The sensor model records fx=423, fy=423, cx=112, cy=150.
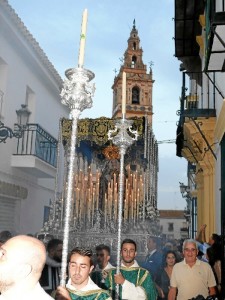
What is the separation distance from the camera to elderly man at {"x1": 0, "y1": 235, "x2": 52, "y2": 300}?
180 centimetres

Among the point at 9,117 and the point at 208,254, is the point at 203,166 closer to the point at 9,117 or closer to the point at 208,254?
the point at 208,254

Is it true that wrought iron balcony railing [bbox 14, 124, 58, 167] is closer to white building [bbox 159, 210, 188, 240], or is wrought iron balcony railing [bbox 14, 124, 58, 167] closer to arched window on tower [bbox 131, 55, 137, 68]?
arched window on tower [bbox 131, 55, 137, 68]

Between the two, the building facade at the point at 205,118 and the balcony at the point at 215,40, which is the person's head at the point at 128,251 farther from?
the building facade at the point at 205,118

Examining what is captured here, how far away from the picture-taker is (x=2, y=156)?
422 inches

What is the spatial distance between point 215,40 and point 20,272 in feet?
12.8

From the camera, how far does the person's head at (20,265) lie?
1.80 metres

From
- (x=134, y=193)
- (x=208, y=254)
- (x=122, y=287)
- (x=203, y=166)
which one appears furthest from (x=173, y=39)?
(x=122, y=287)

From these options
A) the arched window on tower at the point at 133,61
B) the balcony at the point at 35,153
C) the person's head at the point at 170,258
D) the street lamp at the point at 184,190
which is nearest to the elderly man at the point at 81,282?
the person's head at the point at 170,258

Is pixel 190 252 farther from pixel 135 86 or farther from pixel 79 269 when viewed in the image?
pixel 135 86

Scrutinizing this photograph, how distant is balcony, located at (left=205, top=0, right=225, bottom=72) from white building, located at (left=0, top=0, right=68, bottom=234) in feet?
19.6

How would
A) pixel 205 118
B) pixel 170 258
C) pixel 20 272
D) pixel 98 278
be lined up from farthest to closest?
pixel 205 118
pixel 170 258
pixel 98 278
pixel 20 272

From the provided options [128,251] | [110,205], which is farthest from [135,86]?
[128,251]

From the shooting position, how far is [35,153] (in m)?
11.8

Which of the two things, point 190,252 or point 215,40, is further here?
point 215,40
